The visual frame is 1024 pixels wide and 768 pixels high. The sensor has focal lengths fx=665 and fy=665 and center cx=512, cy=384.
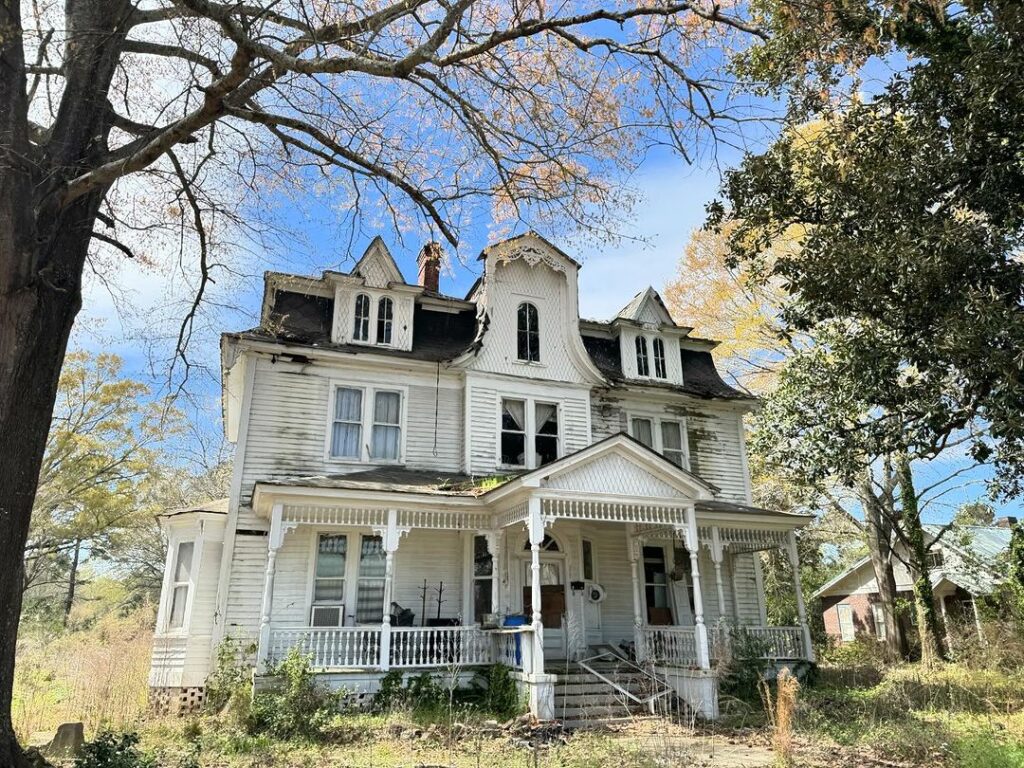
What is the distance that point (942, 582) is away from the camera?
100 feet

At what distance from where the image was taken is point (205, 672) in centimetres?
1312

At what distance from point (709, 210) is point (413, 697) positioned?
34.4 feet

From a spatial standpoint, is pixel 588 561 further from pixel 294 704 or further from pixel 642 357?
pixel 294 704

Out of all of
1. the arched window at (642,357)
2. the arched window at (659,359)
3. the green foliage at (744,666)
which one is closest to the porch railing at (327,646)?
the green foliage at (744,666)

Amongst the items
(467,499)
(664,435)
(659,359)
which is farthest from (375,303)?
(664,435)

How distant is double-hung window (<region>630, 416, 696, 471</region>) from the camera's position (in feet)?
59.5

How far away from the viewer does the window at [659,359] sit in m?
19.1

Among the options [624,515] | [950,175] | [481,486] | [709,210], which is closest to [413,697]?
[481,486]

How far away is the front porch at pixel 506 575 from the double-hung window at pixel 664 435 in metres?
2.06

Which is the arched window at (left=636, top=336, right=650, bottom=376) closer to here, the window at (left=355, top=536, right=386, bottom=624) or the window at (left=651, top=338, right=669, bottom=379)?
the window at (left=651, top=338, right=669, bottom=379)

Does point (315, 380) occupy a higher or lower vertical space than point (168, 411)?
higher

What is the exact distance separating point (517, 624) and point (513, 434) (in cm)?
470

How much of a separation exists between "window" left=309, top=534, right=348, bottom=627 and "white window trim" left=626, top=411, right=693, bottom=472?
8.10 m

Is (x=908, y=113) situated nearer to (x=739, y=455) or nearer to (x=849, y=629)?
(x=739, y=455)
